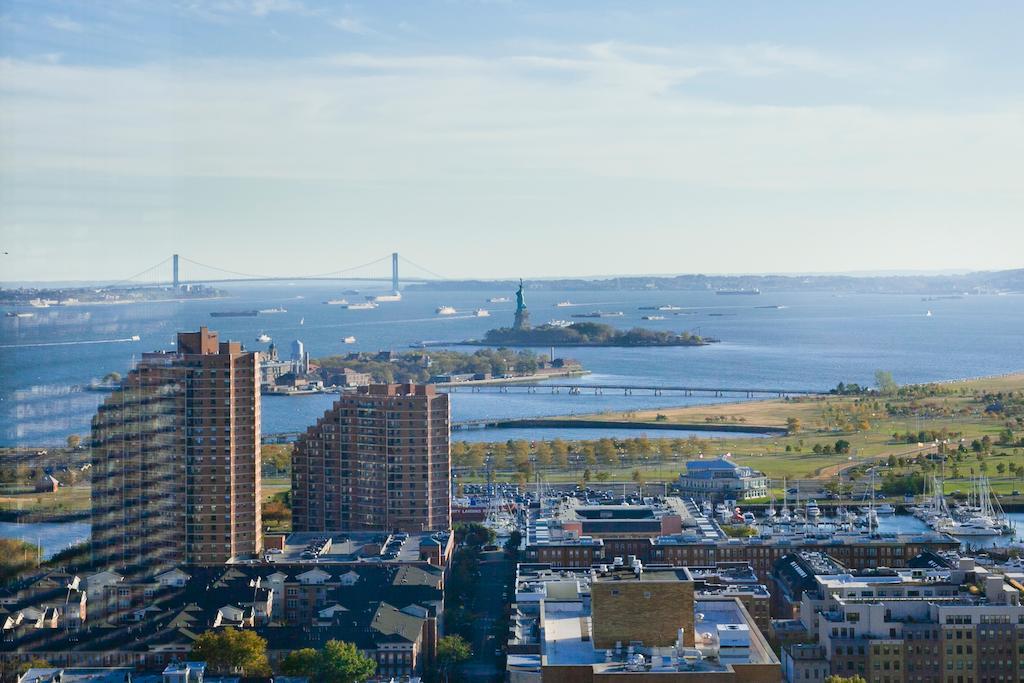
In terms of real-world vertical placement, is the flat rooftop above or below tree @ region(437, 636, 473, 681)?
above

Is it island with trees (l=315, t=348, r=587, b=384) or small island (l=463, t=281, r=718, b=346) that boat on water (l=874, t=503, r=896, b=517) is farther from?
small island (l=463, t=281, r=718, b=346)

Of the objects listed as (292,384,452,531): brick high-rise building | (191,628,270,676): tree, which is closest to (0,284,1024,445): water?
(292,384,452,531): brick high-rise building

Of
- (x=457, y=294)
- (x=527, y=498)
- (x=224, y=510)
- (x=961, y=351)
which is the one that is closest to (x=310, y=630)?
(x=224, y=510)

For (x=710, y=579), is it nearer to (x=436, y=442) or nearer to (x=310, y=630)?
(x=310, y=630)

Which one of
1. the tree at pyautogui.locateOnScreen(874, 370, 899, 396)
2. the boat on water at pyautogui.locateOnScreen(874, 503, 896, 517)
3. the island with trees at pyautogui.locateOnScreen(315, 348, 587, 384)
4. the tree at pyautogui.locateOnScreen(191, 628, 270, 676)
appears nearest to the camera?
the tree at pyautogui.locateOnScreen(191, 628, 270, 676)

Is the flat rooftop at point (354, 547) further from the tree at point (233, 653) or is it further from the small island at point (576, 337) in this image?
the small island at point (576, 337)

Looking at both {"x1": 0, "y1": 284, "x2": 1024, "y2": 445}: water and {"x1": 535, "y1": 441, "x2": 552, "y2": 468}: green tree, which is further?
{"x1": 535, "y1": 441, "x2": 552, "y2": 468}: green tree

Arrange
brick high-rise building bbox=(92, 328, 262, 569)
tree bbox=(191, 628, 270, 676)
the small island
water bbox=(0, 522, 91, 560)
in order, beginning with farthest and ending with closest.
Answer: the small island < brick high-rise building bbox=(92, 328, 262, 569) < water bbox=(0, 522, 91, 560) < tree bbox=(191, 628, 270, 676)
